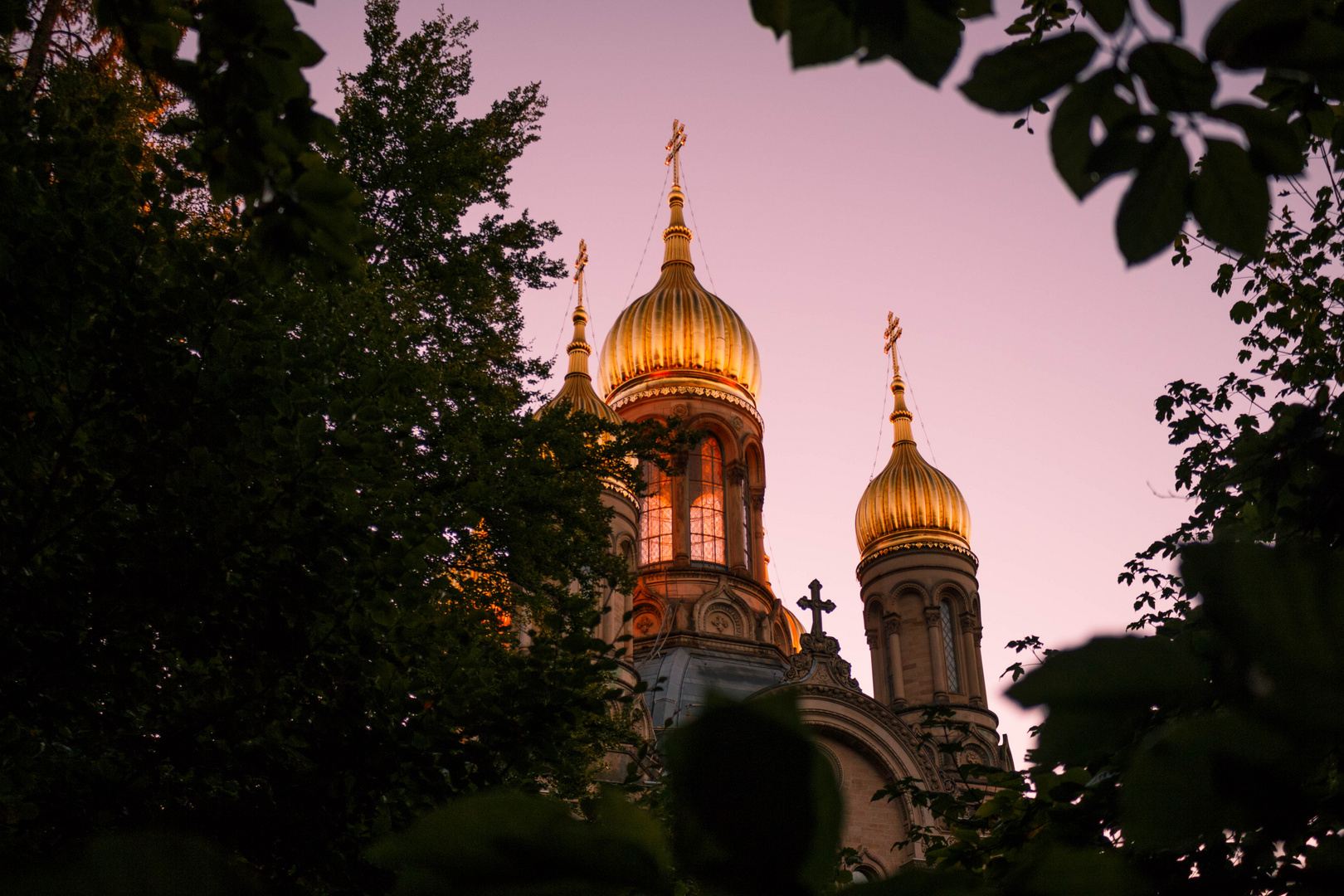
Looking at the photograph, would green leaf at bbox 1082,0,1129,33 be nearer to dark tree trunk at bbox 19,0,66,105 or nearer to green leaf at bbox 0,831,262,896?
green leaf at bbox 0,831,262,896

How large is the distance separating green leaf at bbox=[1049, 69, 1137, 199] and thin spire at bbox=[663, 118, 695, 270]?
32664 millimetres

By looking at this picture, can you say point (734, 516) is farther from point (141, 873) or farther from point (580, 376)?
point (141, 873)

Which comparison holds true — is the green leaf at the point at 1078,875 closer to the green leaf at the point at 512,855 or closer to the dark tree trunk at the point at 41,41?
the green leaf at the point at 512,855

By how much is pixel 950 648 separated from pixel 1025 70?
2977cm

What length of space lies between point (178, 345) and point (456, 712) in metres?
2.17

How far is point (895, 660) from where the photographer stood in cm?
2900

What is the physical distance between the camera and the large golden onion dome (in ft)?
98.9

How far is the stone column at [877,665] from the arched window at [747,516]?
13.7 ft

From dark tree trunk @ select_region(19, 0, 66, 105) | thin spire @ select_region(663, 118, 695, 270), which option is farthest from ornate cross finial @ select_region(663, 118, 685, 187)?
dark tree trunk @ select_region(19, 0, 66, 105)

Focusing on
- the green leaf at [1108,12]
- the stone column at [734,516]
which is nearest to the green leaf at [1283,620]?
the green leaf at [1108,12]

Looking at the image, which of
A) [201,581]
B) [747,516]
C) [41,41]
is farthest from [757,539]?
[201,581]

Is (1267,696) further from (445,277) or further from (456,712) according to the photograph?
(445,277)

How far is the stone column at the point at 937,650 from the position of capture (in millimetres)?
27969

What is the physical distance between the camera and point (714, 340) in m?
30.6
